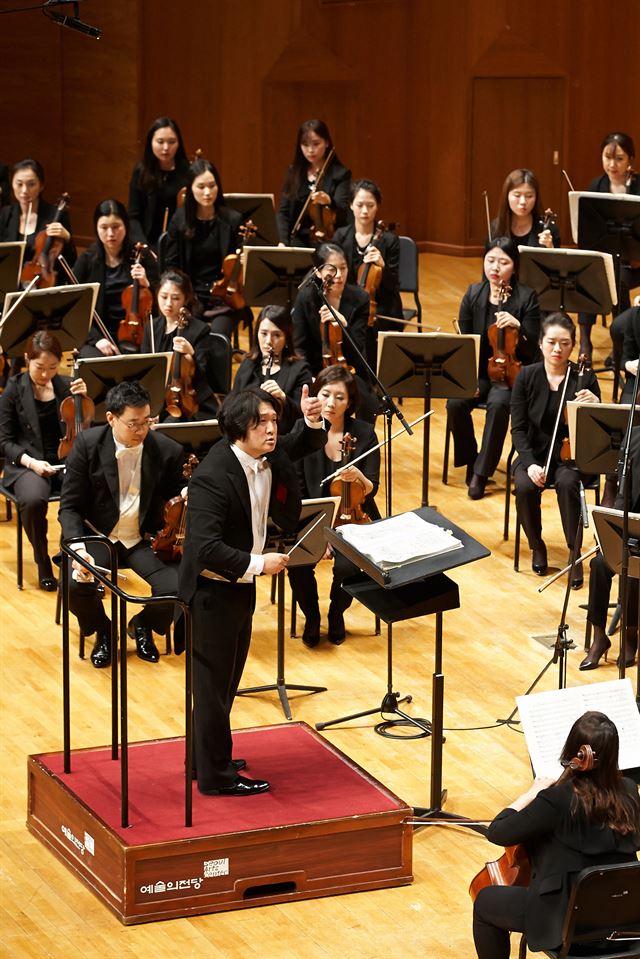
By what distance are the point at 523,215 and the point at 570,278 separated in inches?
26.5

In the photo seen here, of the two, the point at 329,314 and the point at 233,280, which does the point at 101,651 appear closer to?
the point at 329,314

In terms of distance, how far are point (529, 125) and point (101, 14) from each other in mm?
2811

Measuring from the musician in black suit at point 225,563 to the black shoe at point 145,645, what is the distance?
1.33 meters

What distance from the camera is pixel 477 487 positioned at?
7.34 m

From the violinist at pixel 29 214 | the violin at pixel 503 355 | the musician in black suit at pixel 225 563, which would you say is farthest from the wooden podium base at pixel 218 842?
the violinist at pixel 29 214

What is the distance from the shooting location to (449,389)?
6.42m

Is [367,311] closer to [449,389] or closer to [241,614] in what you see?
[449,389]

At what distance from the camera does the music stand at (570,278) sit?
728 centimetres

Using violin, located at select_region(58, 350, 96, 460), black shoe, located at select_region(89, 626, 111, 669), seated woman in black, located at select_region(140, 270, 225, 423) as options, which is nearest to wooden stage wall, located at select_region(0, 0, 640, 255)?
seated woman in black, located at select_region(140, 270, 225, 423)

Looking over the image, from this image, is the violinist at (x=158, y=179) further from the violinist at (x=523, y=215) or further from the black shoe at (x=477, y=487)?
the black shoe at (x=477, y=487)

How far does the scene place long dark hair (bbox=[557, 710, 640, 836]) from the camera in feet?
11.6

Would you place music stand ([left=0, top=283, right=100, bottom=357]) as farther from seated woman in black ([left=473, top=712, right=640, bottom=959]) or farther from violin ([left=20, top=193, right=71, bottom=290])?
seated woman in black ([left=473, top=712, right=640, bottom=959])

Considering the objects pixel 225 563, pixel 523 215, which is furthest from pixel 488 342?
pixel 225 563

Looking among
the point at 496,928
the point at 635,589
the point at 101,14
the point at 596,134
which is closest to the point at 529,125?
the point at 596,134
